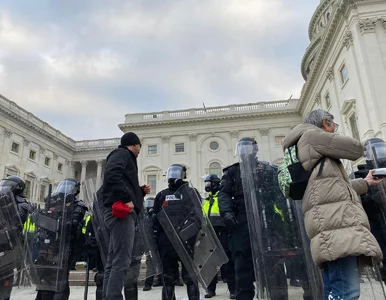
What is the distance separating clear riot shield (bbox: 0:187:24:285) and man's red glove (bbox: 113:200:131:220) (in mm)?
1899

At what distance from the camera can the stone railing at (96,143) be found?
41.5 m

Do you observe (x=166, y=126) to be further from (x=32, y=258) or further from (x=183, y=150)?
(x=32, y=258)

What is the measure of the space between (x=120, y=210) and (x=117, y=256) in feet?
1.69

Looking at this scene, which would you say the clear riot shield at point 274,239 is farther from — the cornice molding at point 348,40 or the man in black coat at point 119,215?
the cornice molding at point 348,40

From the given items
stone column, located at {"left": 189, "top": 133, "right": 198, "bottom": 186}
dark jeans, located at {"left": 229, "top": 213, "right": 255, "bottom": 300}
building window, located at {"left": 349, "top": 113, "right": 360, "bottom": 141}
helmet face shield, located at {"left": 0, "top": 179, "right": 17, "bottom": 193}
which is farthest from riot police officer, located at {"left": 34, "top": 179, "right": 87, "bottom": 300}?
stone column, located at {"left": 189, "top": 133, "right": 198, "bottom": 186}

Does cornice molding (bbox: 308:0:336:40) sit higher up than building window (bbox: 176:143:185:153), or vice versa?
cornice molding (bbox: 308:0:336:40)

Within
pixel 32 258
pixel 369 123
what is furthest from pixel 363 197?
pixel 369 123

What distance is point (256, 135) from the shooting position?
32094mm

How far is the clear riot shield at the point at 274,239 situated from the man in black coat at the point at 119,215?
1.55m

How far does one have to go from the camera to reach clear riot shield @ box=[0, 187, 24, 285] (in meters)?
3.99

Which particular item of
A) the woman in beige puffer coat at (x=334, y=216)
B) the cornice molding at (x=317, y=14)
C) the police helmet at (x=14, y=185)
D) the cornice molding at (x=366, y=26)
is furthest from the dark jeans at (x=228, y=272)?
the cornice molding at (x=317, y=14)

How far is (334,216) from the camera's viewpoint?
221 cm

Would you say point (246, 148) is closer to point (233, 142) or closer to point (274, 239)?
point (274, 239)

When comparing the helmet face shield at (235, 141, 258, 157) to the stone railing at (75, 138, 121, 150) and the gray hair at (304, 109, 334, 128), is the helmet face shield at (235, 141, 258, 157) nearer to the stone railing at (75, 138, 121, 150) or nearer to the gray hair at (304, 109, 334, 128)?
the gray hair at (304, 109, 334, 128)
